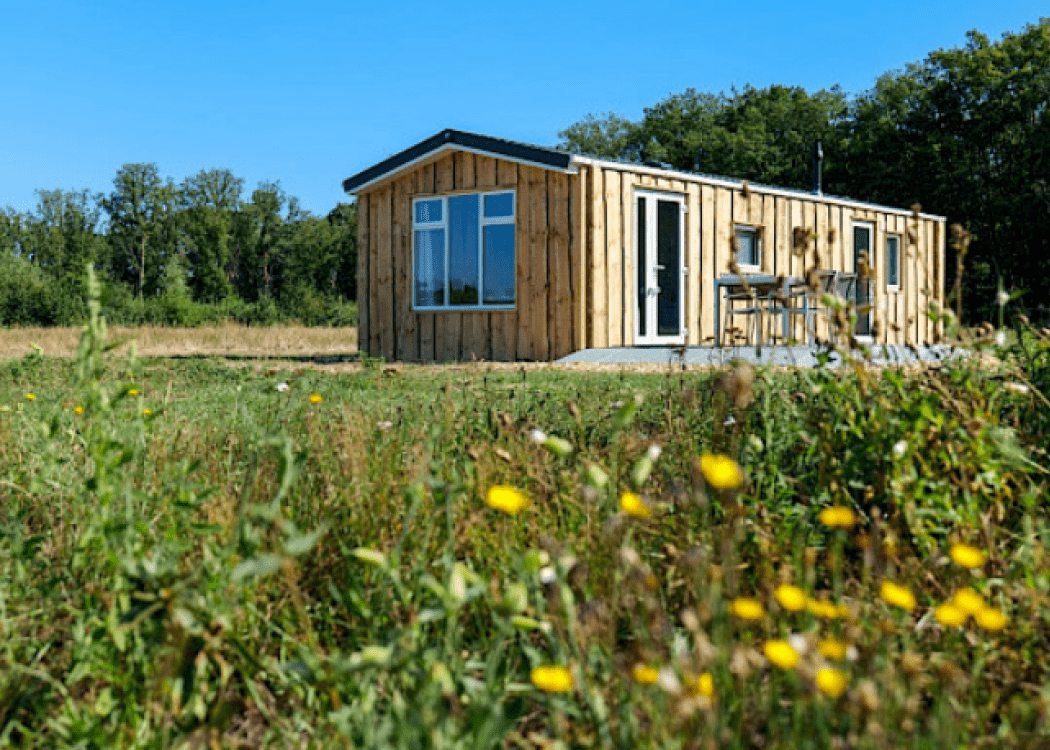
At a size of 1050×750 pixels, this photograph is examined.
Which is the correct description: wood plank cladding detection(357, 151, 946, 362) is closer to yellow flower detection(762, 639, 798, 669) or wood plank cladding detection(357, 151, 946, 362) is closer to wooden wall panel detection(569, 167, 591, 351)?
wooden wall panel detection(569, 167, 591, 351)

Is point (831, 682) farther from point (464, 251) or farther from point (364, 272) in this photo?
point (364, 272)

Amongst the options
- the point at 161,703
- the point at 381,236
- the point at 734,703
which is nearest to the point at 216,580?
the point at 161,703

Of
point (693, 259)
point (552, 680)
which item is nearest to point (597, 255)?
point (693, 259)

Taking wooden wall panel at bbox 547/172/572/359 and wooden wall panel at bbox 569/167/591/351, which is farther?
wooden wall panel at bbox 547/172/572/359

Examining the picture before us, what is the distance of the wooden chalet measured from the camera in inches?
468

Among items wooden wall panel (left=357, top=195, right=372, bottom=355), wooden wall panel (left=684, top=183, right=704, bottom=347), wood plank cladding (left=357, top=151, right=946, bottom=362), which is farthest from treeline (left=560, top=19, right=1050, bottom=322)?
wooden wall panel (left=357, top=195, right=372, bottom=355)

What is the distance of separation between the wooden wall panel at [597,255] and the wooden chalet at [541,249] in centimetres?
2

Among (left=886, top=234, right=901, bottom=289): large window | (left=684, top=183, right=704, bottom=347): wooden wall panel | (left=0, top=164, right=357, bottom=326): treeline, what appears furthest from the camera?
(left=0, top=164, right=357, bottom=326): treeline

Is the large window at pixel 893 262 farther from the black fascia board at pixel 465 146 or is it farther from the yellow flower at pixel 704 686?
the yellow flower at pixel 704 686

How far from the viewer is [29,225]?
4950 cm

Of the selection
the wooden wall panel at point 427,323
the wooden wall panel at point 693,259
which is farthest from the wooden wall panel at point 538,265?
the wooden wall panel at point 693,259

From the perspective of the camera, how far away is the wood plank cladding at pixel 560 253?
11.8m

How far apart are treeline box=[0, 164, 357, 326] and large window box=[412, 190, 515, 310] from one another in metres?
25.4

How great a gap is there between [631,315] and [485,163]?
2.71 meters
